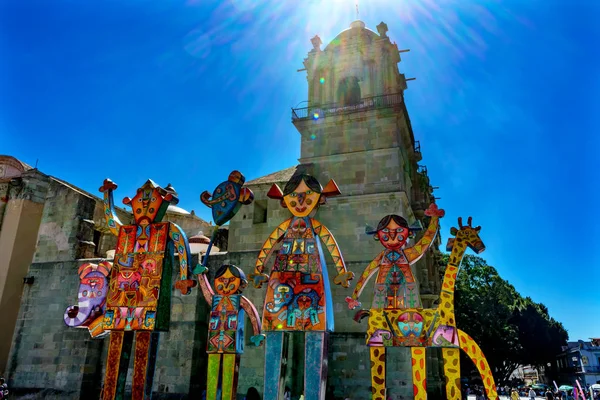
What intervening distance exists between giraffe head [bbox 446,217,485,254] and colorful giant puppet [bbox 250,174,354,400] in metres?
2.12

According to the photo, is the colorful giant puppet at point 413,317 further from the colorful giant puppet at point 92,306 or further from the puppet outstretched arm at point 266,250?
the colorful giant puppet at point 92,306

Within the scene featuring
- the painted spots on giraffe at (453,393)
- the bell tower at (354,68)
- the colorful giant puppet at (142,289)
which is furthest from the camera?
the bell tower at (354,68)

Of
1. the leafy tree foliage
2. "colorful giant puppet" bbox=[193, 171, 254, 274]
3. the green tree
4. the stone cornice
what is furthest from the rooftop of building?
the green tree

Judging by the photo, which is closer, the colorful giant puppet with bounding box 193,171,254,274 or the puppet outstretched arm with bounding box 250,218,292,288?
the puppet outstretched arm with bounding box 250,218,292,288

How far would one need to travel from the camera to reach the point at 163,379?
15.7 m

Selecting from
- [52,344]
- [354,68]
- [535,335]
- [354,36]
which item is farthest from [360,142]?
[535,335]

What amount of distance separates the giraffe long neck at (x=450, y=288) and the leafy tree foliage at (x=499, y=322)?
19.7 metres

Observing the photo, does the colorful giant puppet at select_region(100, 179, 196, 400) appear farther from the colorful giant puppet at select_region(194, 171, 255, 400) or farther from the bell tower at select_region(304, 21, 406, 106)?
the bell tower at select_region(304, 21, 406, 106)

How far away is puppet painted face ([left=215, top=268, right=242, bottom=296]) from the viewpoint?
793cm

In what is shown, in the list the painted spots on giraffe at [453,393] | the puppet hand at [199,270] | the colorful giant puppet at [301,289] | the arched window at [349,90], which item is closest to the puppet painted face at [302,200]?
the colorful giant puppet at [301,289]

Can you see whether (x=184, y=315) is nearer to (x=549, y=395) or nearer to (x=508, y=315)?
Answer: (x=549, y=395)

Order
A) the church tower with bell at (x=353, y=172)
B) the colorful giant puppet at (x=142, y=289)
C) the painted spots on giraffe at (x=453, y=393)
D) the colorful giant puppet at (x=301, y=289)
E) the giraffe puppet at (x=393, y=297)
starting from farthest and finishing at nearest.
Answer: the church tower with bell at (x=353, y=172)
the colorful giant puppet at (x=142, y=289)
the giraffe puppet at (x=393, y=297)
the painted spots on giraffe at (x=453, y=393)
the colorful giant puppet at (x=301, y=289)

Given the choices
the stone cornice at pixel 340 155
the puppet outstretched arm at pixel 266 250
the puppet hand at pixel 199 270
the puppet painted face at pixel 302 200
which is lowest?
the puppet hand at pixel 199 270

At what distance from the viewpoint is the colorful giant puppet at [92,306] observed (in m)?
8.41
